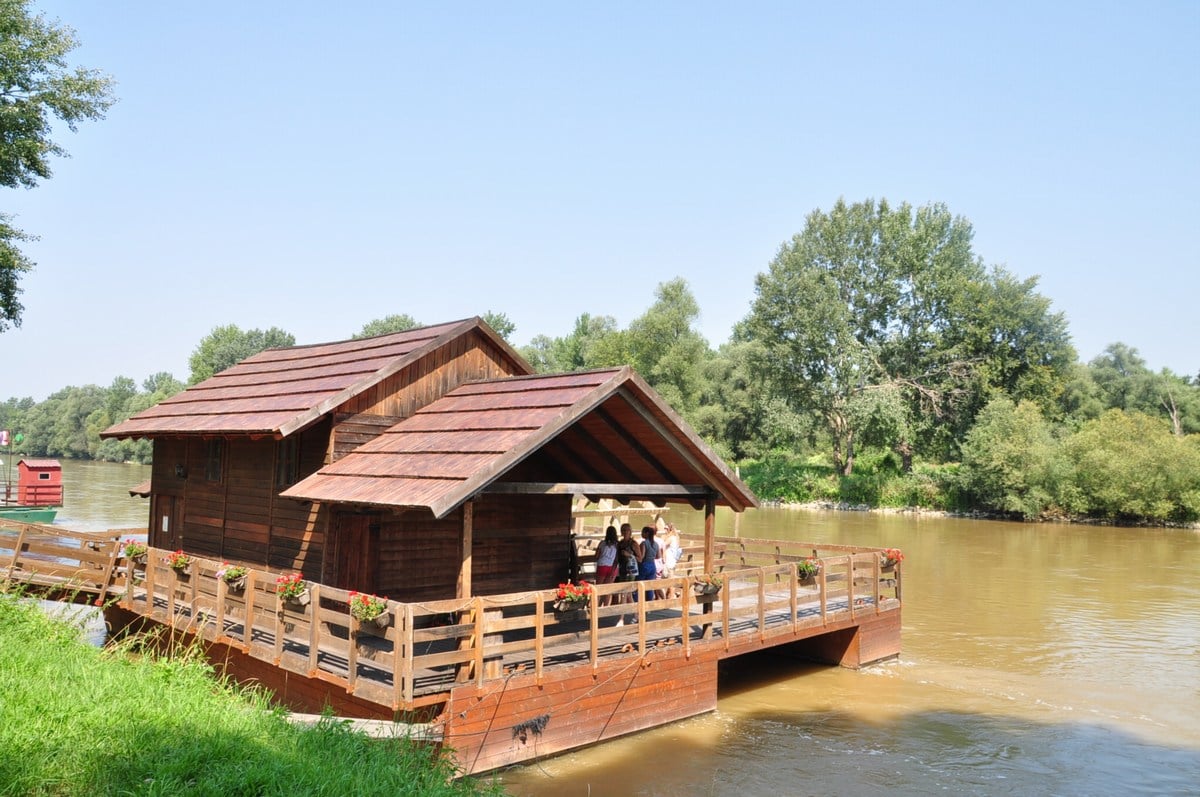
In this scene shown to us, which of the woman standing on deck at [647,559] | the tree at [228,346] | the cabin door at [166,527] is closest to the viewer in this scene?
the woman standing on deck at [647,559]

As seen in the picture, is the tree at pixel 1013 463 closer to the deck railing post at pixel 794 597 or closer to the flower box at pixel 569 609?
the deck railing post at pixel 794 597

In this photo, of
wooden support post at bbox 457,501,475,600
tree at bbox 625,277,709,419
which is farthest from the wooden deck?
tree at bbox 625,277,709,419

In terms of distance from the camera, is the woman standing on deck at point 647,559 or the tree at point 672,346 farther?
the tree at point 672,346

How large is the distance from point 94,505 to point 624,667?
135 ft

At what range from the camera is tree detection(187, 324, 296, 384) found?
283 ft

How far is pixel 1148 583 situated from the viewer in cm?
2648

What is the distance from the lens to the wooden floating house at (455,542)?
9953 mm

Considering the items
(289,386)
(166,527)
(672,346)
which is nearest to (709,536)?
(289,386)

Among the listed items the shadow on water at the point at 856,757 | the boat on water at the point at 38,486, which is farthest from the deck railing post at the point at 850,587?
the boat on water at the point at 38,486

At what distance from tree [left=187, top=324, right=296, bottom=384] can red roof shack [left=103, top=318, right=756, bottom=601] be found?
2882 inches

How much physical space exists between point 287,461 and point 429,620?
3.39m

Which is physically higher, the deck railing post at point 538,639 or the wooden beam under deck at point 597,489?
the wooden beam under deck at point 597,489

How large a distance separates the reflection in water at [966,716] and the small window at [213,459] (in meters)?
7.90

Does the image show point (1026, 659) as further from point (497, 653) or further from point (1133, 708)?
point (497, 653)
